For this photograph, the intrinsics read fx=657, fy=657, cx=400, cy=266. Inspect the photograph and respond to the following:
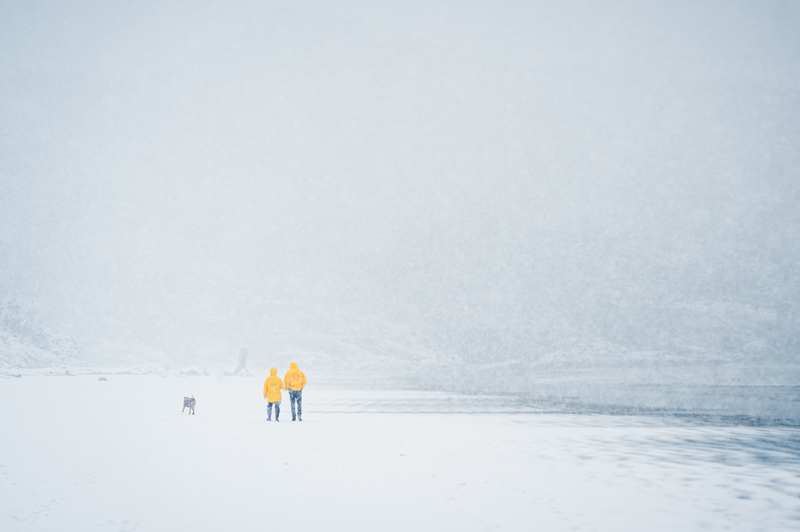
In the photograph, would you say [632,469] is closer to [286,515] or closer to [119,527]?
[286,515]

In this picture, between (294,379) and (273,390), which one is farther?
(294,379)

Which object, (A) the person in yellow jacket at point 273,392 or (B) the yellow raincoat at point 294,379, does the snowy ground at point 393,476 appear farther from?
(B) the yellow raincoat at point 294,379

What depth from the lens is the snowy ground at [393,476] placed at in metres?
8.89

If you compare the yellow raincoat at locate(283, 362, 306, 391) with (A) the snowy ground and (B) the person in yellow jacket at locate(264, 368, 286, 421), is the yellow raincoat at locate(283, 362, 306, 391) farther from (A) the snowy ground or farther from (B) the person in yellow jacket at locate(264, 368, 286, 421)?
(A) the snowy ground

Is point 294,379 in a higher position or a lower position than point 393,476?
higher

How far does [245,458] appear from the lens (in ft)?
47.6

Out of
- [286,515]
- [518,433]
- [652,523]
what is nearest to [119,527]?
[286,515]

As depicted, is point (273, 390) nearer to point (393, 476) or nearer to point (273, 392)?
point (273, 392)

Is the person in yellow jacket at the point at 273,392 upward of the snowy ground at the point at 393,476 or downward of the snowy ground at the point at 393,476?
upward

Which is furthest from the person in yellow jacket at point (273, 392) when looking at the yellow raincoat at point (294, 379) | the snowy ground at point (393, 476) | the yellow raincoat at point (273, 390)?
the snowy ground at point (393, 476)

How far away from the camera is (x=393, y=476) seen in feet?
40.5

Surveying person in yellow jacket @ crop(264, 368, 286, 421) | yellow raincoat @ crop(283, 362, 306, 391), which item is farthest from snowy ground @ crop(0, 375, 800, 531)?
yellow raincoat @ crop(283, 362, 306, 391)

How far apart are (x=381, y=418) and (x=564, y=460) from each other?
11961 mm

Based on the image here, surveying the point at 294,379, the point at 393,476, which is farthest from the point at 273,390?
the point at 393,476
